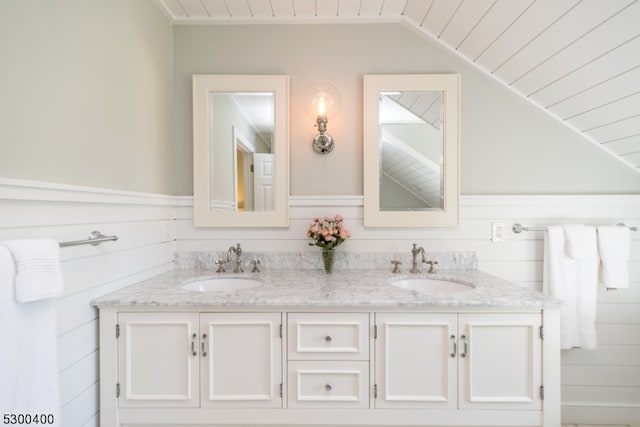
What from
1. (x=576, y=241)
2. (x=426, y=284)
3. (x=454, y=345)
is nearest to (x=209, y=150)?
(x=426, y=284)

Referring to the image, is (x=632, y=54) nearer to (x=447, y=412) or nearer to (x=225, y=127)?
(x=447, y=412)

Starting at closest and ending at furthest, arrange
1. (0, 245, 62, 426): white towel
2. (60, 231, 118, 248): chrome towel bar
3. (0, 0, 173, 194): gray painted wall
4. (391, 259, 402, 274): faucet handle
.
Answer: (0, 245, 62, 426): white towel, (0, 0, 173, 194): gray painted wall, (60, 231, 118, 248): chrome towel bar, (391, 259, 402, 274): faucet handle

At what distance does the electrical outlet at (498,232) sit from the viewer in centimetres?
191

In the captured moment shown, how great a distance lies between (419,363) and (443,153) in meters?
1.18

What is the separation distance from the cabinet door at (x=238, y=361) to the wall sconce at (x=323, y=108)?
42.4 inches

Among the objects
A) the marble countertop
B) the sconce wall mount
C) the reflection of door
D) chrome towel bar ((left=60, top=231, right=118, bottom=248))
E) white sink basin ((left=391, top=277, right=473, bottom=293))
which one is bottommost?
white sink basin ((left=391, top=277, right=473, bottom=293))

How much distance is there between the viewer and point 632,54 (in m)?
1.30

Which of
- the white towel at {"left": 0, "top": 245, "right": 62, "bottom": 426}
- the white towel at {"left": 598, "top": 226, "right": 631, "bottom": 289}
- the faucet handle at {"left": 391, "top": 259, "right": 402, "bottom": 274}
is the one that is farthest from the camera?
the faucet handle at {"left": 391, "top": 259, "right": 402, "bottom": 274}

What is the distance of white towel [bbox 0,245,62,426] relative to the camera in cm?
81

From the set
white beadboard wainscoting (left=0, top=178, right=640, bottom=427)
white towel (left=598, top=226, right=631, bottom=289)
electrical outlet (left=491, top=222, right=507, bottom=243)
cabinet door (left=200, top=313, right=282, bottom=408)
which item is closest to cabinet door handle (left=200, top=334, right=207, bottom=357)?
cabinet door (left=200, top=313, right=282, bottom=408)

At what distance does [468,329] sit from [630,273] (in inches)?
52.6

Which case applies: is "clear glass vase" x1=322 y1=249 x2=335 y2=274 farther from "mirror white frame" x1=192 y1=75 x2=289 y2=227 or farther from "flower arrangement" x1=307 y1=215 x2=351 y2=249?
"mirror white frame" x1=192 y1=75 x2=289 y2=227

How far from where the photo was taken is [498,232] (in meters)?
Answer: 1.91

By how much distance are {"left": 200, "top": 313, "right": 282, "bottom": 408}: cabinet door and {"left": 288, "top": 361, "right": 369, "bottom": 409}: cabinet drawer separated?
7cm
